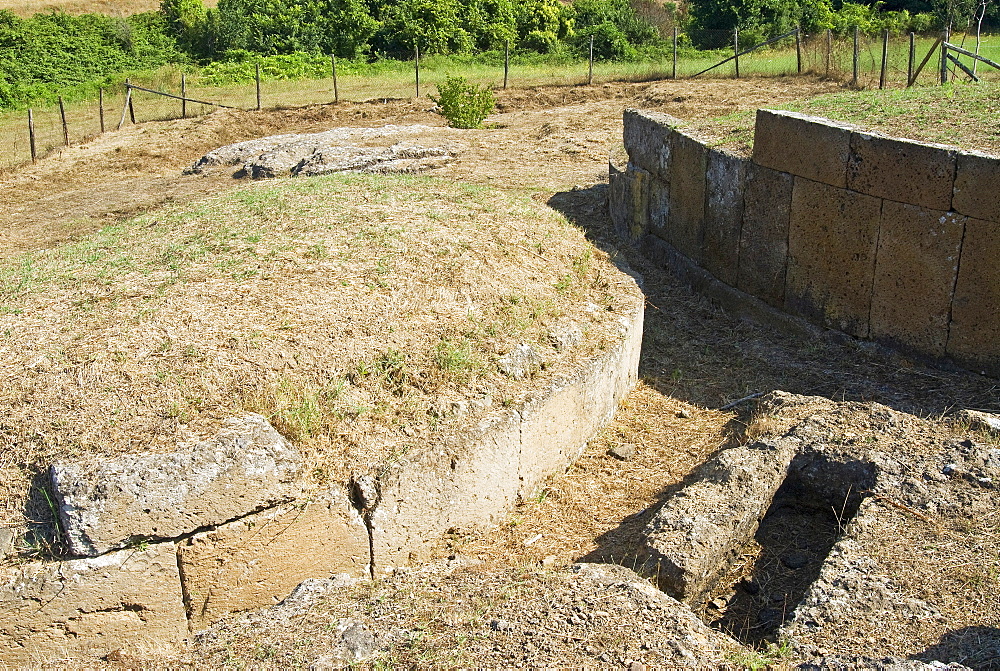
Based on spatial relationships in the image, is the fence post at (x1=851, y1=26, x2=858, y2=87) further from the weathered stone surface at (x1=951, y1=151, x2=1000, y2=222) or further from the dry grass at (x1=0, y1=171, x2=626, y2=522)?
the weathered stone surface at (x1=951, y1=151, x2=1000, y2=222)

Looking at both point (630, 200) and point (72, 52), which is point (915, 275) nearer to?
point (630, 200)

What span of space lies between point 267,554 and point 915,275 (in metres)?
5.22

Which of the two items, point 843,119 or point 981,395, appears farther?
point 843,119

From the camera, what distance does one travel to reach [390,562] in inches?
197

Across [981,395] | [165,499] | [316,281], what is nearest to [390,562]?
[165,499]

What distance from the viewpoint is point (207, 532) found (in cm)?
453

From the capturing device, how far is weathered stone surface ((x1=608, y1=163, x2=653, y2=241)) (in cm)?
986

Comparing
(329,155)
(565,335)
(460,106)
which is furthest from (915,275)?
(460,106)

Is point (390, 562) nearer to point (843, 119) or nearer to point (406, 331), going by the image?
point (406, 331)

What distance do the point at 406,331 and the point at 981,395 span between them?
4188mm

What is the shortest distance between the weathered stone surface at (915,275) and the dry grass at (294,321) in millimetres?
2131

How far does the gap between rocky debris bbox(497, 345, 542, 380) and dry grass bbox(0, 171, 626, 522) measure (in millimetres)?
67

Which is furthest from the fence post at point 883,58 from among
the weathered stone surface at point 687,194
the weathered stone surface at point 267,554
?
the weathered stone surface at point 267,554

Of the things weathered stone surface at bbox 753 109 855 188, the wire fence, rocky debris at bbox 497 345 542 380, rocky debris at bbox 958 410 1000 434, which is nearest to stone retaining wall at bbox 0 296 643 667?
rocky debris at bbox 497 345 542 380
